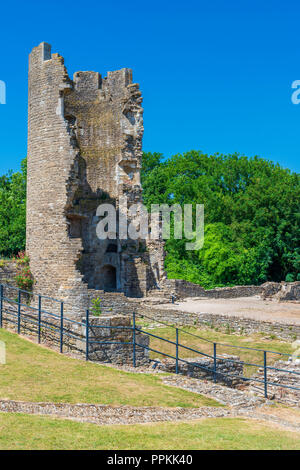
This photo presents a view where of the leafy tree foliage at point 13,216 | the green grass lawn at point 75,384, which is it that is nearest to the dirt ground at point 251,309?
the green grass lawn at point 75,384

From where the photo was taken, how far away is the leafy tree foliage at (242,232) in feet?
128

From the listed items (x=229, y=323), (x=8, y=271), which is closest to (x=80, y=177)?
(x=8, y=271)

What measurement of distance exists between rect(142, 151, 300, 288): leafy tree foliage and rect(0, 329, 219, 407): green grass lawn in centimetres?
2577

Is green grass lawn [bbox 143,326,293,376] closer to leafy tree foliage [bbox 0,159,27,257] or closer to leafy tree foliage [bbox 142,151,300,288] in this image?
leafy tree foliage [bbox 142,151,300,288]

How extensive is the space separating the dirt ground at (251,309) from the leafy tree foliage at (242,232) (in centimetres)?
775

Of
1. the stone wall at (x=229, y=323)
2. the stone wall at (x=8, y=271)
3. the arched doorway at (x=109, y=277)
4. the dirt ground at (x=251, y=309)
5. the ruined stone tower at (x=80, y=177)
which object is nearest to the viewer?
the stone wall at (x=229, y=323)

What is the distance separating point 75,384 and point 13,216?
3073 centimetres

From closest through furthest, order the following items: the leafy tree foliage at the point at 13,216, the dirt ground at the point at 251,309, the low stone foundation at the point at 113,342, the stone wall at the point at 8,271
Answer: the low stone foundation at the point at 113,342 → the dirt ground at the point at 251,309 → the stone wall at the point at 8,271 → the leafy tree foliage at the point at 13,216

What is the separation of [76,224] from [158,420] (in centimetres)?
2074

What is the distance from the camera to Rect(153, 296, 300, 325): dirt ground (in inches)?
895

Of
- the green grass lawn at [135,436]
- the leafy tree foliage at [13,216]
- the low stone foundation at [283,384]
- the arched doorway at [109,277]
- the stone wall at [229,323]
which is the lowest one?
the low stone foundation at [283,384]

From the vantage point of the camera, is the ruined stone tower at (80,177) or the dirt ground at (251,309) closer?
the dirt ground at (251,309)

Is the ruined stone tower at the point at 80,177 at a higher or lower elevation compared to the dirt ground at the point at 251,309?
higher

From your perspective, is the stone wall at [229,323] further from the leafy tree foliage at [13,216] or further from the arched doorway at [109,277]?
the leafy tree foliage at [13,216]
